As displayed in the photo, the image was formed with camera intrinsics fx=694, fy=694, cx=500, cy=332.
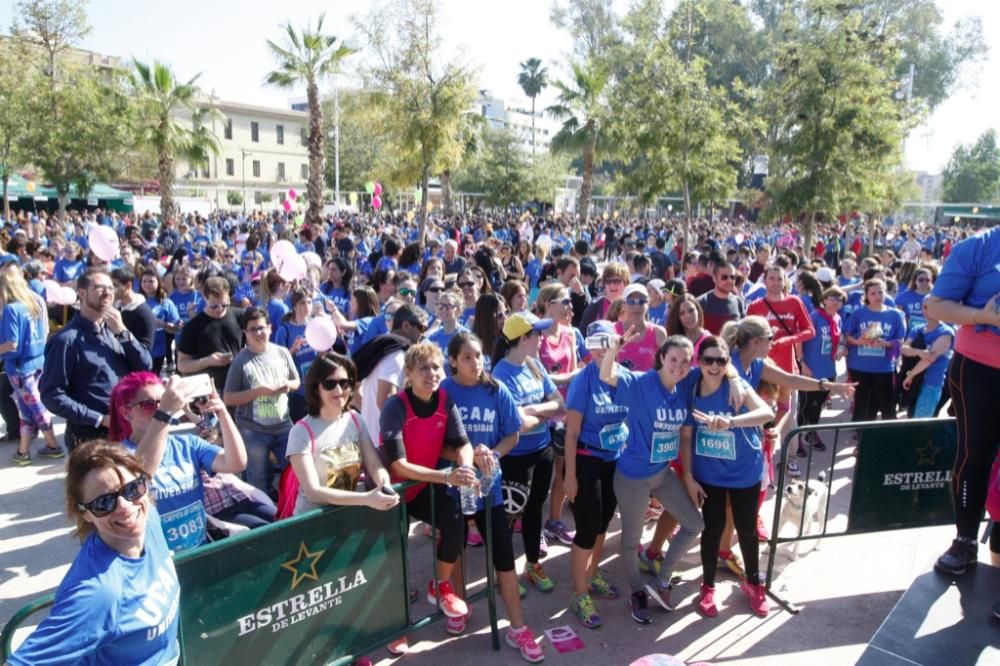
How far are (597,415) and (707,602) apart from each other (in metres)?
1.39

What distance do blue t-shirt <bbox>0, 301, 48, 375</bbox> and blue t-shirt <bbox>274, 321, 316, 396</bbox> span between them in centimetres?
228

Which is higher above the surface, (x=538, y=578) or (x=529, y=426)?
(x=529, y=426)

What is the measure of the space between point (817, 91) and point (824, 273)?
21.2 ft

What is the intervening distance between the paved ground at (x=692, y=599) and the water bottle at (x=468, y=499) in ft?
2.86

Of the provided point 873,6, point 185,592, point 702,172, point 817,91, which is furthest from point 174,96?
point 873,6

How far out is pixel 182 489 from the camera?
11.0ft

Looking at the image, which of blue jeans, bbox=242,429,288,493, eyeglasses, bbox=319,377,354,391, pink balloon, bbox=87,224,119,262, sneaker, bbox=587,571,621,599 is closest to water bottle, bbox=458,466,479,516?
eyeglasses, bbox=319,377,354,391

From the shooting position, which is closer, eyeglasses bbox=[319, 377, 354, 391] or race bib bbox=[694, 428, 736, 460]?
eyeglasses bbox=[319, 377, 354, 391]

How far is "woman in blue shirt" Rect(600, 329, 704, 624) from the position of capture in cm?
409

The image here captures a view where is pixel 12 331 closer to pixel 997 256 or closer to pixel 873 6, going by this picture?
pixel 997 256

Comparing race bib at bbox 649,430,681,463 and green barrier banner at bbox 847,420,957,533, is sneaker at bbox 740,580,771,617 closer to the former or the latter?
green barrier banner at bbox 847,420,957,533

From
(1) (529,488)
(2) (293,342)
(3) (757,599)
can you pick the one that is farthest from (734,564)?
(2) (293,342)

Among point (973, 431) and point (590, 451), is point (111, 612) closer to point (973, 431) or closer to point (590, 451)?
point (590, 451)

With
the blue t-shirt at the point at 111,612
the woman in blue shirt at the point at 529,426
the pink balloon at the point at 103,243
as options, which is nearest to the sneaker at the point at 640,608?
the woman in blue shirt at the point at 529,426
